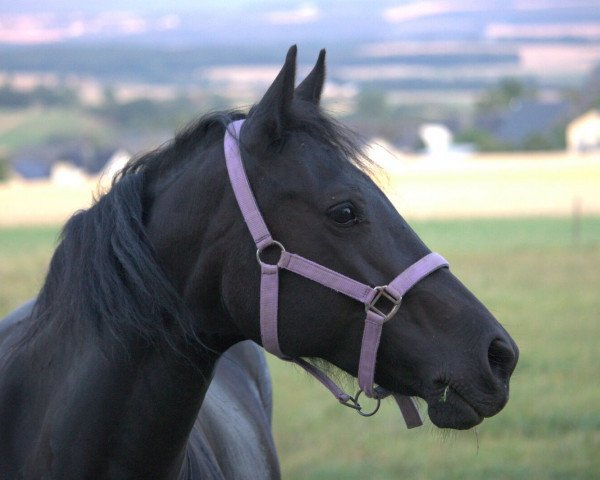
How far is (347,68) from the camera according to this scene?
181000mm

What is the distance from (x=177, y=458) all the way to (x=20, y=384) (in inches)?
20.3

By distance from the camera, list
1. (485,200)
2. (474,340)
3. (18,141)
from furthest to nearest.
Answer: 1. (18,141)
2. (485,200)
3. (474,340)

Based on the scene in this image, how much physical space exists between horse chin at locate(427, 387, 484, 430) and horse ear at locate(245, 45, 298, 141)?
85cm

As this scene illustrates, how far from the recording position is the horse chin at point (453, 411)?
2328 mm

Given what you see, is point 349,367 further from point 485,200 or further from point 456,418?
point 485,200

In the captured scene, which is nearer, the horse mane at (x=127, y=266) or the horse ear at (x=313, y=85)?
the horse mane at (x=127, y=266)

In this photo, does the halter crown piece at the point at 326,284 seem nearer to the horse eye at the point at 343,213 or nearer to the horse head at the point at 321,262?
the horse head at the point at 321,262

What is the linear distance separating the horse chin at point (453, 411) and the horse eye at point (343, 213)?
0.52 m

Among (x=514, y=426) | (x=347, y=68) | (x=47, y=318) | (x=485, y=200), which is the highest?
Answer: (x=47, y=318)

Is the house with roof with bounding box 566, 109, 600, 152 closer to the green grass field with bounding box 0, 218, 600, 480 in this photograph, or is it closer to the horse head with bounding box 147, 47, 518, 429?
the green grass field with bounding box 0, 218, 600, 480

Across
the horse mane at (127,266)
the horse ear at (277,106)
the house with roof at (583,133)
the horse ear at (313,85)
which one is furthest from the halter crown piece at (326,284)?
the house with roof at (583,133)

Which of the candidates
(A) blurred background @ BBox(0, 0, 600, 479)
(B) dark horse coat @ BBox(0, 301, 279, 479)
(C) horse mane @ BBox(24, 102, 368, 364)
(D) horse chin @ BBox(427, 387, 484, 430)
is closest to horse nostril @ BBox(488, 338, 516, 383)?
(D) horse chin @ BBox(427, 387, 484, 430)

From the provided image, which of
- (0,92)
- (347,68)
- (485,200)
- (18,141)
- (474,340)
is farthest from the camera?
(347,68)

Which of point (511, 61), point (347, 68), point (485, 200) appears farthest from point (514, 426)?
point (347, 68)
